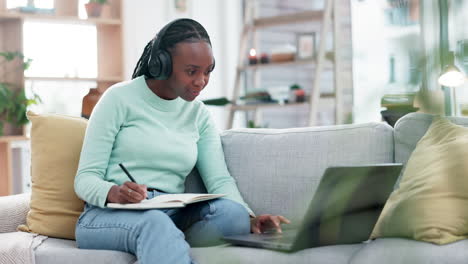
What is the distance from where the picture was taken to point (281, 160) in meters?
2.03

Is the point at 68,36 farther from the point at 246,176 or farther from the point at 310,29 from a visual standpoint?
the point at 246,176

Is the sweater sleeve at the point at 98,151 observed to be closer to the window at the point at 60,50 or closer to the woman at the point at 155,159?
the woman at the point at 155,159

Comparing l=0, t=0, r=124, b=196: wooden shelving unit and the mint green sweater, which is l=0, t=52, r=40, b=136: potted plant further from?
the mint green sweater

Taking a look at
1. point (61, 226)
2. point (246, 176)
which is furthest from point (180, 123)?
point (61, 226)

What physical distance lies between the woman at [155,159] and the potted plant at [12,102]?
2183 millimetres

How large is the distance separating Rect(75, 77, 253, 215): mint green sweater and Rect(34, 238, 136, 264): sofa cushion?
129 millimetres

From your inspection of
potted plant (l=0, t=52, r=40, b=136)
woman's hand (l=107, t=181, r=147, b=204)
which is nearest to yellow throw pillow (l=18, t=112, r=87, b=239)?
woman's hand (l=107, t=181, r=147, b=204)

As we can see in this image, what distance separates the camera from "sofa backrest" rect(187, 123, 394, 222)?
6.35ft

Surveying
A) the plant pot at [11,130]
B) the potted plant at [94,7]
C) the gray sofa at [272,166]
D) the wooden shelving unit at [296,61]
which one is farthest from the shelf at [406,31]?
the potted plant at [94,7]

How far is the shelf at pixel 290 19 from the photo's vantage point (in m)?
4.30

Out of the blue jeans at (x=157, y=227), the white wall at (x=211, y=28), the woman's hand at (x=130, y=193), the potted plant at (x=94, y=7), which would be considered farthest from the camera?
the white wall at (x=211, y=28)

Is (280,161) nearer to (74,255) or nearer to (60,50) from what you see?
(74,255)

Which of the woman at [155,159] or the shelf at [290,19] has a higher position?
the shelf at [290,19]

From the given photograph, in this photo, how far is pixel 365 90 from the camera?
230 mm
